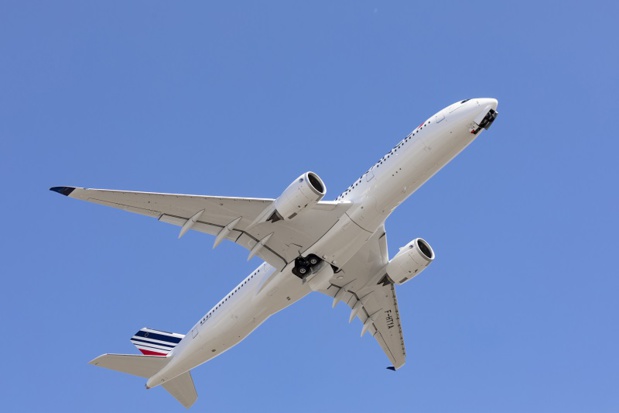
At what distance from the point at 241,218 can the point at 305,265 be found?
3551mm

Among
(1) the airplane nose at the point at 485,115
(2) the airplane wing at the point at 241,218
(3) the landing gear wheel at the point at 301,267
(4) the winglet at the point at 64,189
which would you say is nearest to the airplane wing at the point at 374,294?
(3) the landing gear wheel at the point at 301,267

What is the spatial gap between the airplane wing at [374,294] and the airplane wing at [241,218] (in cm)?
424

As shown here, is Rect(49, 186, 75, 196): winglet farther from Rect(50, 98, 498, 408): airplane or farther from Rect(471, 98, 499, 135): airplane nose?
Rect(471, 98, 499, 135): airplane nose

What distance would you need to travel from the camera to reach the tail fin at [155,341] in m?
42.9

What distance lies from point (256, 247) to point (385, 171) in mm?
6751

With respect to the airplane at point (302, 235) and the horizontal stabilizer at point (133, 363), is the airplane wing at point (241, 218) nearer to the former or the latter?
the airplane at point (302, 235)

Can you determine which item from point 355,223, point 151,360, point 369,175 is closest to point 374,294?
point 355,223

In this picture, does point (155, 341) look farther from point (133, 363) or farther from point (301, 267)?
point (301, 267)

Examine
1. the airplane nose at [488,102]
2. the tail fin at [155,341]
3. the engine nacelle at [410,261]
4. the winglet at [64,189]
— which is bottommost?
the engine nacelle at [410,261]

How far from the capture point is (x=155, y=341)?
43469 millimetres

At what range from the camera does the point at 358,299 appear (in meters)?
44.2

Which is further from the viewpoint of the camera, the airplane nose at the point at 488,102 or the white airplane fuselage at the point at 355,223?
the white airplane fuselage at the point at 355,223

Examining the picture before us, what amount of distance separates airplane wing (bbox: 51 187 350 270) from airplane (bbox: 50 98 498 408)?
1.7 inches

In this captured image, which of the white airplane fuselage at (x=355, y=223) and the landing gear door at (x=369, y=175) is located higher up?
the landing gear door at (x=369, y=175)
